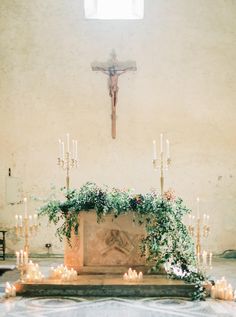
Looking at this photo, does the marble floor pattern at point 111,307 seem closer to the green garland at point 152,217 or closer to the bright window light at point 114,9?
the green garland at point 152,217

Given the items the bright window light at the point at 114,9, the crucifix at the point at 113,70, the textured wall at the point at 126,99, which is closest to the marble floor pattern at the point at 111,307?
the textured wall at the point at 126,99

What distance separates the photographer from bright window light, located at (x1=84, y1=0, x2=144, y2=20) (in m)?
12.5

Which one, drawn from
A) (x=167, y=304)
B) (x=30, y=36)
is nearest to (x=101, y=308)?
(x=167, y=304)

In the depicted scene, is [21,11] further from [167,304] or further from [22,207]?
[167,304]

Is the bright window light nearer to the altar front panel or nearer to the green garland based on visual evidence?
the green garland

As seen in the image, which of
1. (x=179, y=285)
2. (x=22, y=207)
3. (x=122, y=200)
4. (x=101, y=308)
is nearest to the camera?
(x=101, y=308)

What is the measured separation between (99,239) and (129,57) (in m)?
5.41

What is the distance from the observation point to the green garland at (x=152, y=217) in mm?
8031

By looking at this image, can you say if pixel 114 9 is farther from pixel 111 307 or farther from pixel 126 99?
pixel 111 307

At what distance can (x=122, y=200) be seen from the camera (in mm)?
8203

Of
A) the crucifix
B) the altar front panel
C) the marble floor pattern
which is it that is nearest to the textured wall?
the crucifix

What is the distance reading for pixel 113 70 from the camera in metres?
12.0

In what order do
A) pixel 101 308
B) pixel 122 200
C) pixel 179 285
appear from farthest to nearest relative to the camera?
1. pixel 122 200
2. pixel 179 285
3. pixel 101 308

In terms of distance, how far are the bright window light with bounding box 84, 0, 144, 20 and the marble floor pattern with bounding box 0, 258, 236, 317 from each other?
24.3 ft
